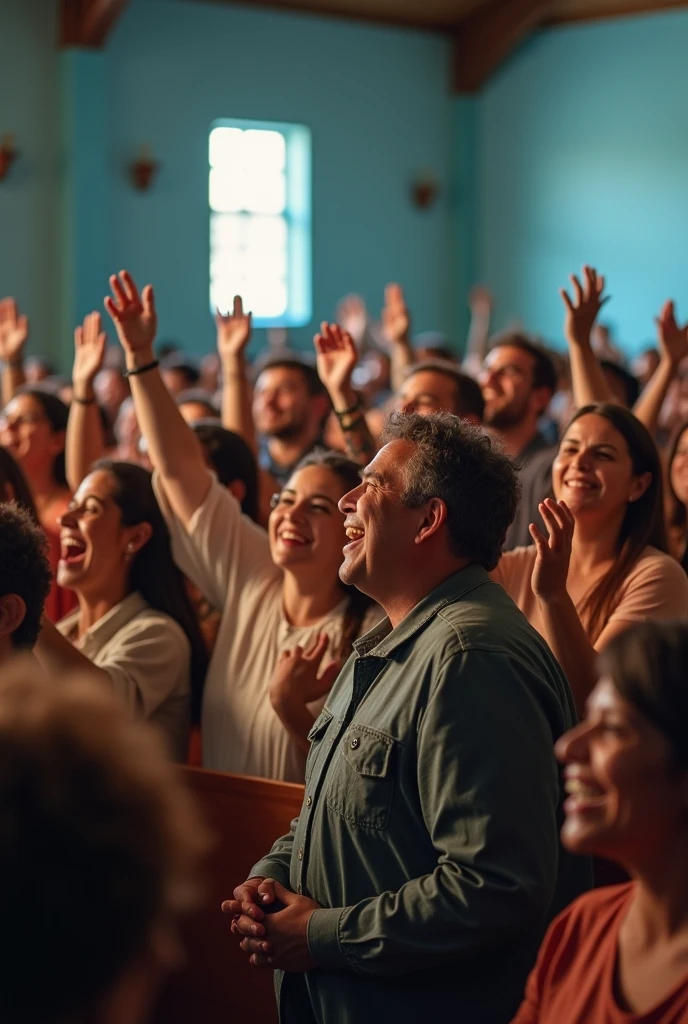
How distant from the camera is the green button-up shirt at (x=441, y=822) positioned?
67.4 inches

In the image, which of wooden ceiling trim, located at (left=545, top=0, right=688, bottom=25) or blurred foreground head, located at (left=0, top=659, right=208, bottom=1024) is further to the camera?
wooden ceiling trim, located at (left=545, top=0, right=688, bottom=25)

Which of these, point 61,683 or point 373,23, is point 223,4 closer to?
point 373,23

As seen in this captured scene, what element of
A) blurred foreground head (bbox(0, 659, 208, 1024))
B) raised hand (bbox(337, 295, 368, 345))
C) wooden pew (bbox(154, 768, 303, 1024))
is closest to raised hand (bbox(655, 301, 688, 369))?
wooden pew (bbox(154, 768, 303, 1024))

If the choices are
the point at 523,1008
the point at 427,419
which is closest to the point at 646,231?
the point at 427,419

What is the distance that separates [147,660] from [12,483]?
25.6 inches

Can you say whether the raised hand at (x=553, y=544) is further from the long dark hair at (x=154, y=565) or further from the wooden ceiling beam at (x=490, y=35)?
the wooden ceiling beam at (x=490, y=35)

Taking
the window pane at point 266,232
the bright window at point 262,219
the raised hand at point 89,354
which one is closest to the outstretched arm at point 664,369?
the raised hand at point 89,354

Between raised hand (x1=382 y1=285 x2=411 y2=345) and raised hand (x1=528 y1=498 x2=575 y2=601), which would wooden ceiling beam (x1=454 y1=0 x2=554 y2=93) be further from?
raised hand (x1=528 y1=498 x2=575 y2=601)

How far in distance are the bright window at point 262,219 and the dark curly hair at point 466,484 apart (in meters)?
9.46

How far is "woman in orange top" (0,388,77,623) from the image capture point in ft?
14.6

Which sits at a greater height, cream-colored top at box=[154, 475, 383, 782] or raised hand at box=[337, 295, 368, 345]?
raised hand at box=[337, 295, 368, 345]

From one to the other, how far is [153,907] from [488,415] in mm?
3544

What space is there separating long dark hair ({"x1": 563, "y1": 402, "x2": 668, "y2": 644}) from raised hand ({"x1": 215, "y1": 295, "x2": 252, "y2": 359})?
1.52 meters

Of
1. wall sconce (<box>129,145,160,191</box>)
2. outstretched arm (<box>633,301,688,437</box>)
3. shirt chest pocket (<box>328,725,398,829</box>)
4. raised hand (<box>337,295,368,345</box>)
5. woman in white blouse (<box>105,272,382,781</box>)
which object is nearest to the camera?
shirt chest pocket (<box>328,725,398,829</box>)
